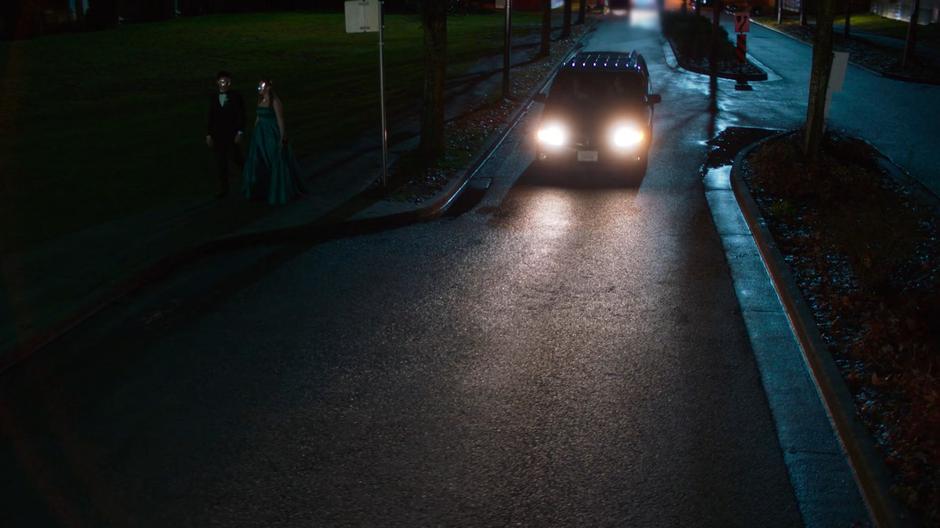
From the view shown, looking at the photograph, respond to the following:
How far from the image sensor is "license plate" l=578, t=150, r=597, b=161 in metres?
14.2

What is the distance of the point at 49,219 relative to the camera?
11.4 m

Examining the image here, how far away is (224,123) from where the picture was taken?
12305 millimetres

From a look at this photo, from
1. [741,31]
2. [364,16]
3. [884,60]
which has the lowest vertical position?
[884,60]

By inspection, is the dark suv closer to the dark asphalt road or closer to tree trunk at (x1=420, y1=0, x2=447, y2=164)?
tree trunk at (x1=420, y1=0, x2=447, y2=164)

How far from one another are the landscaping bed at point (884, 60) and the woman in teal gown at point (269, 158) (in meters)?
13.9

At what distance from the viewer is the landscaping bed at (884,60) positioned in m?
27.5

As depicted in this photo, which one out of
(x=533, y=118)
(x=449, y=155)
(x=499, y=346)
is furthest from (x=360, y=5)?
(x=533, y=118)

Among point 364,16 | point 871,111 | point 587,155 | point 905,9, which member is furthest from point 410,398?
point 905,9

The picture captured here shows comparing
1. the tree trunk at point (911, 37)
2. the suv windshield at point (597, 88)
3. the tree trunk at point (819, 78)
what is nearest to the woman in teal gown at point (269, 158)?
the suv windshield at point (597, 88)

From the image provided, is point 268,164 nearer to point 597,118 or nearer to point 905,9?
point 597,118

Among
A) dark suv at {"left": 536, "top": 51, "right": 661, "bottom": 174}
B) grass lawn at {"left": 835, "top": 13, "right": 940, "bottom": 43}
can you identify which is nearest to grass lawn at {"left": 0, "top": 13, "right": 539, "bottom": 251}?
dark suv at {"left": 536, "top": 51, "right": 661, "bottom": 174}

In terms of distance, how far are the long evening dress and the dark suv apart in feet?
14.8

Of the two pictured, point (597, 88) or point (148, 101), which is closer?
point (597, 88)

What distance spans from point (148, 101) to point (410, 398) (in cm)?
1870
